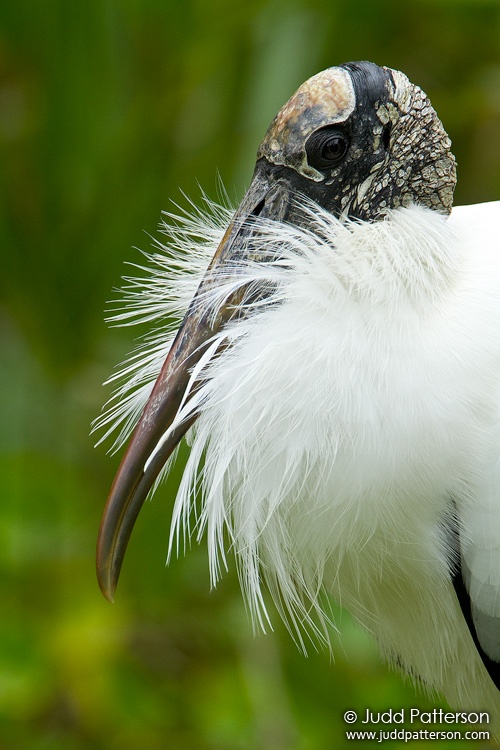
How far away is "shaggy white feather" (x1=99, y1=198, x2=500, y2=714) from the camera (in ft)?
4.02

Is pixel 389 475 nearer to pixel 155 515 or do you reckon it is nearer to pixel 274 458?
pixel 274 458

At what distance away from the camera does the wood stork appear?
1.23 m

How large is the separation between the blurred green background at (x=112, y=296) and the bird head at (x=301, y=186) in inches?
32.6

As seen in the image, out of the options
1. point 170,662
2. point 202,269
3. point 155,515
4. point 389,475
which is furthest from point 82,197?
point 389,475

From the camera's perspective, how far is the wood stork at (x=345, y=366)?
4.04 ft

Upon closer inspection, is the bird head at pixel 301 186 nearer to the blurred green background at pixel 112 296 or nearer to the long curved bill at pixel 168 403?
the long curved bill at pixel 168 403

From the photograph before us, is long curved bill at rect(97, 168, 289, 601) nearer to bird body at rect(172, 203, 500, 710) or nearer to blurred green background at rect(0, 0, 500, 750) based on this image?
bird body at rect(172, 203, 500, 710)

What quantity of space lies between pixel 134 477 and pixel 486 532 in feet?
1.58

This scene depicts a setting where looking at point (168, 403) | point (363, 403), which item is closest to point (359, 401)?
point (363, 403)

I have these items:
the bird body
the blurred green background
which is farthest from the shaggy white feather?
the blurred green background

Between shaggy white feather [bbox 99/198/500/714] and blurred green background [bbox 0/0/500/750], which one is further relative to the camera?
Result: blurred green background [bbox 0/0/500/750]

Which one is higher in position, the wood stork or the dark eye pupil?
the dark eye pupil

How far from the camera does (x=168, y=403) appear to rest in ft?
4.24

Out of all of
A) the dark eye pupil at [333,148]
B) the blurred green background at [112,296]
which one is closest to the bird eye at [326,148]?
the dark eye pupil at [333,148]
